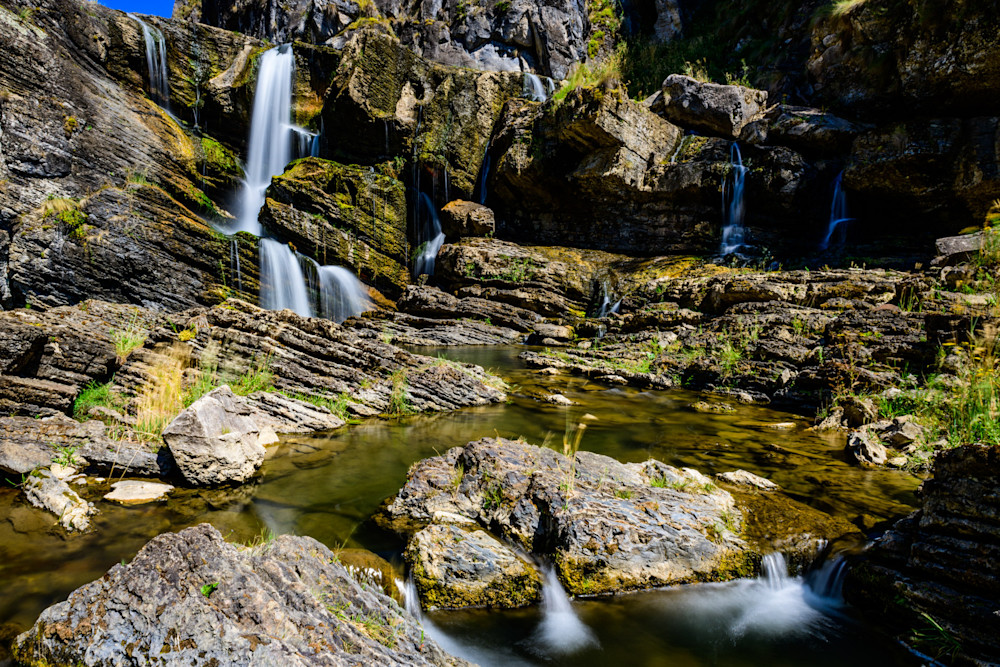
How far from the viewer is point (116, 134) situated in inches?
657

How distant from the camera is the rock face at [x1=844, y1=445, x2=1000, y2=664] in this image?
101 inches

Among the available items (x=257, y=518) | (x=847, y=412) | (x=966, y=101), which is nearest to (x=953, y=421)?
(x=847, y=412)

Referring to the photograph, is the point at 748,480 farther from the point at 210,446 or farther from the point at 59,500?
the point at 59,500

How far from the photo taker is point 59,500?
3994 mm

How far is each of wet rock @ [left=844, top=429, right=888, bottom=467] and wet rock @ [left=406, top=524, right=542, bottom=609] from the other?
182 inches

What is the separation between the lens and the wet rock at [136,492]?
4277mm

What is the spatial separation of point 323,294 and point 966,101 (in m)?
24.7

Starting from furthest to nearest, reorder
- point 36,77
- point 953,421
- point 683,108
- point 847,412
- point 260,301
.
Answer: point 683,108 < point 260,301 < point 36,77 < point 847,412 < point 953,421

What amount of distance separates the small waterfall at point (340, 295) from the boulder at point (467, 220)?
5.61 meters

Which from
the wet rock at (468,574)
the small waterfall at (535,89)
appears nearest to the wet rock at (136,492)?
the wet rock at (468,574)

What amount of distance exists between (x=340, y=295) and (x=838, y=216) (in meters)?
20.8

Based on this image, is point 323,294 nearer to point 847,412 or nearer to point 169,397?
point 169,397

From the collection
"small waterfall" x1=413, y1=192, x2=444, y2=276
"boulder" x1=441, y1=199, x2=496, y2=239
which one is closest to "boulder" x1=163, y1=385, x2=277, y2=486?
"small waterfall" x1=413, y1=192, x2=444, y2=276

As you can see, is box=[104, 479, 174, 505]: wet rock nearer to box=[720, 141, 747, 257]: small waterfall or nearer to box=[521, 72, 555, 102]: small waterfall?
box=[720, 141, 747, 257]: small waterfall
